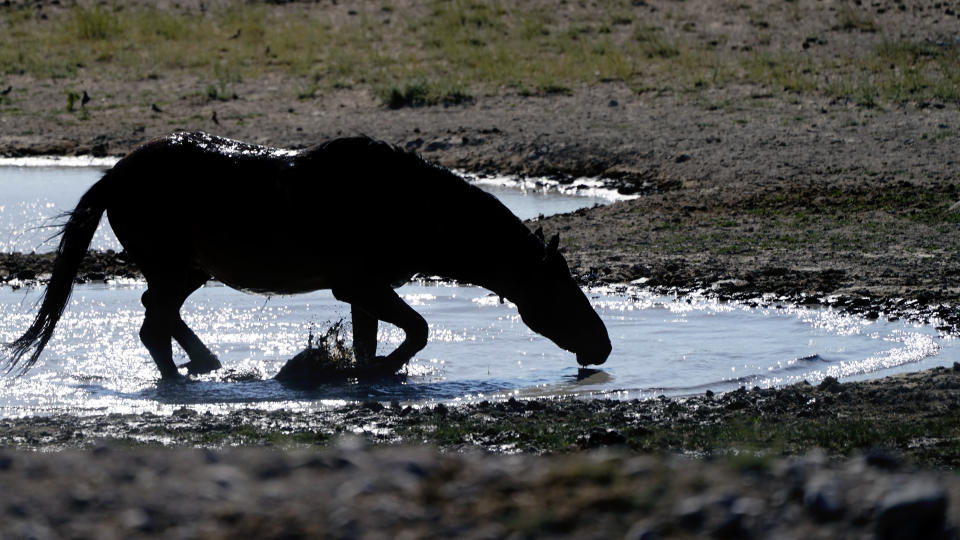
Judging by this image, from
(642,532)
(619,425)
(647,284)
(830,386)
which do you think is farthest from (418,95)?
(642,532)

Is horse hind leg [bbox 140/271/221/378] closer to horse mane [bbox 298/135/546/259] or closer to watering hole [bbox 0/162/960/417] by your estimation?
watering hole [bbox 0/162/960/417]

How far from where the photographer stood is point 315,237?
331 inches

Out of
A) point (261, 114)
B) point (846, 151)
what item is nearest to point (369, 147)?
point (846, 151)

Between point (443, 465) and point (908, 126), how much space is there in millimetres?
13296

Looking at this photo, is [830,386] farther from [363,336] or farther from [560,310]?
[363,336]

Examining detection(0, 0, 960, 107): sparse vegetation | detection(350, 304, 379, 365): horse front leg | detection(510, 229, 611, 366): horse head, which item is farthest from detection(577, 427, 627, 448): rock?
detection(0, 0, 960, 107): sparse vegetation

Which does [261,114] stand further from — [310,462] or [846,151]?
[310,462]

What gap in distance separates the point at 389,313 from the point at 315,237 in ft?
1.97

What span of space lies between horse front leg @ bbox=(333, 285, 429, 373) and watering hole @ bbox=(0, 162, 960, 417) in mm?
175

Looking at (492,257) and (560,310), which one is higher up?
(492,257)

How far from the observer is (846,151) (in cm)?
1585

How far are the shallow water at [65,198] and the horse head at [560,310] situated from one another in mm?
5161

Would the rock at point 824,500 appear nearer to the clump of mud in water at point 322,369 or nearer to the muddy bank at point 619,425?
the muddy bank at point 619,425

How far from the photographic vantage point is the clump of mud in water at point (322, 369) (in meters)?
8.58
